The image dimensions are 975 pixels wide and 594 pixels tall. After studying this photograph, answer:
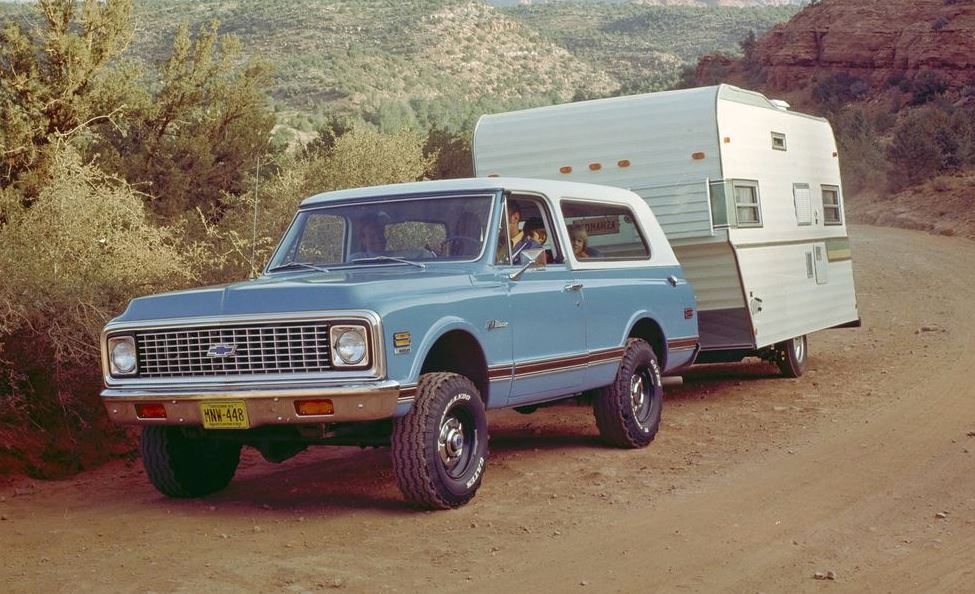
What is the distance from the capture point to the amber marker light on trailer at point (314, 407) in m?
6.54

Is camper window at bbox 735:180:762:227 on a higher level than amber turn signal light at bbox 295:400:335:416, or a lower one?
higher

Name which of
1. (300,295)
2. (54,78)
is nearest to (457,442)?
(300,295)

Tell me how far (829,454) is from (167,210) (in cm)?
1364

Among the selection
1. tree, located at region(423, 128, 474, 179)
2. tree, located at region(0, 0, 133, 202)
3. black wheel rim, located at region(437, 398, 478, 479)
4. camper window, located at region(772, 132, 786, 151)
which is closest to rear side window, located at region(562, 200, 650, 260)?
black wheel rim, located at region(437, 398, 478, 479)

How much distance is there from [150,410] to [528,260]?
2477 mm

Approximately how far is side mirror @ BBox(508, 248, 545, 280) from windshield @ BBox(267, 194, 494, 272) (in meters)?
0.28

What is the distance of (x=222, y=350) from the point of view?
22.3 feet

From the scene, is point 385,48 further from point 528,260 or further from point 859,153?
point 528,260

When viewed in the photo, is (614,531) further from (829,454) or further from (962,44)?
(962,44)

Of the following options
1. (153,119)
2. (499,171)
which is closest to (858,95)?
(153,119)

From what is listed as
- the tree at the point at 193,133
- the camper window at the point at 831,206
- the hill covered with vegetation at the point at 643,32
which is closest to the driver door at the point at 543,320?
the camper window at the point at 831,206

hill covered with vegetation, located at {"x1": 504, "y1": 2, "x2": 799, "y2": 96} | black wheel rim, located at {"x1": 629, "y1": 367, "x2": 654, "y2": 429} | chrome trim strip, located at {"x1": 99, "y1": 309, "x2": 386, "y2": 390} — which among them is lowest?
black wheel rim, located at {"x1": 629, "y1": 367, "x2": 654, "y2": 429}

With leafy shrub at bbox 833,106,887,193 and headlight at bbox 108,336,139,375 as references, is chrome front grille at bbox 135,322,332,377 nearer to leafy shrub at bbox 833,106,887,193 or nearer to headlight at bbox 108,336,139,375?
headlight at bbox 108,336,139,375

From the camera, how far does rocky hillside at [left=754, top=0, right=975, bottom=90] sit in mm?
50156
